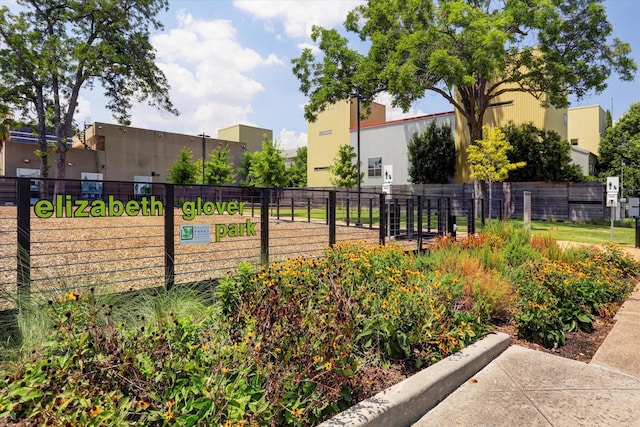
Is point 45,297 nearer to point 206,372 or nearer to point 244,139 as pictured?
point 206,372

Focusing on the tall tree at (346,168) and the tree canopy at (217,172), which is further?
the tree canopy at (217,172)

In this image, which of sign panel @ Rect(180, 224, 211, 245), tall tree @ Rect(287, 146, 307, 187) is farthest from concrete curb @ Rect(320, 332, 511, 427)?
tall tree @ Rect(287, 146, 307, 187)

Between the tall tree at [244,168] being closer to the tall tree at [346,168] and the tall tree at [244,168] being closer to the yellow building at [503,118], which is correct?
the yellow building at [503,118]

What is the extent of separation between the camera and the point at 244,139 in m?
74.9

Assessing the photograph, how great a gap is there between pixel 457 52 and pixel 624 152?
3680 cm

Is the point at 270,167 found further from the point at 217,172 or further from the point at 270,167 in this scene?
the point at 217,172

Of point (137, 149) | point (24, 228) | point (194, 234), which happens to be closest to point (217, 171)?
point (137, 149)

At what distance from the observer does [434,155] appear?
3219 centimetres

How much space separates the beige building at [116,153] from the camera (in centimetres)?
3953

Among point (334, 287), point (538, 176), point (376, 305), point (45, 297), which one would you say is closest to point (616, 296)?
point (376, 305)

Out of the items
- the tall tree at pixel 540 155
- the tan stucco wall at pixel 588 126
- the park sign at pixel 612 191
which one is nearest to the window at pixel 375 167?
the tall tree at pixel 540 155

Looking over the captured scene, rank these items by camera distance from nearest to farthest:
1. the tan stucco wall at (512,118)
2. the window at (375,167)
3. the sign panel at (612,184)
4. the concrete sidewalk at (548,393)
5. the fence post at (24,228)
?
the concrete sidewalk at (548,393) < the fence post at (24,228) < the sign panel at (612,184) < the tan stucco wall at (512,118) < the window at (375,167)

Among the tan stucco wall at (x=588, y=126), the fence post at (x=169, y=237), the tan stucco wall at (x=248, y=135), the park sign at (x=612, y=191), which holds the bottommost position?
the fence post at (x=169, y=237)

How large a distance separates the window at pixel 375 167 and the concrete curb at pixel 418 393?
34.5 metres
